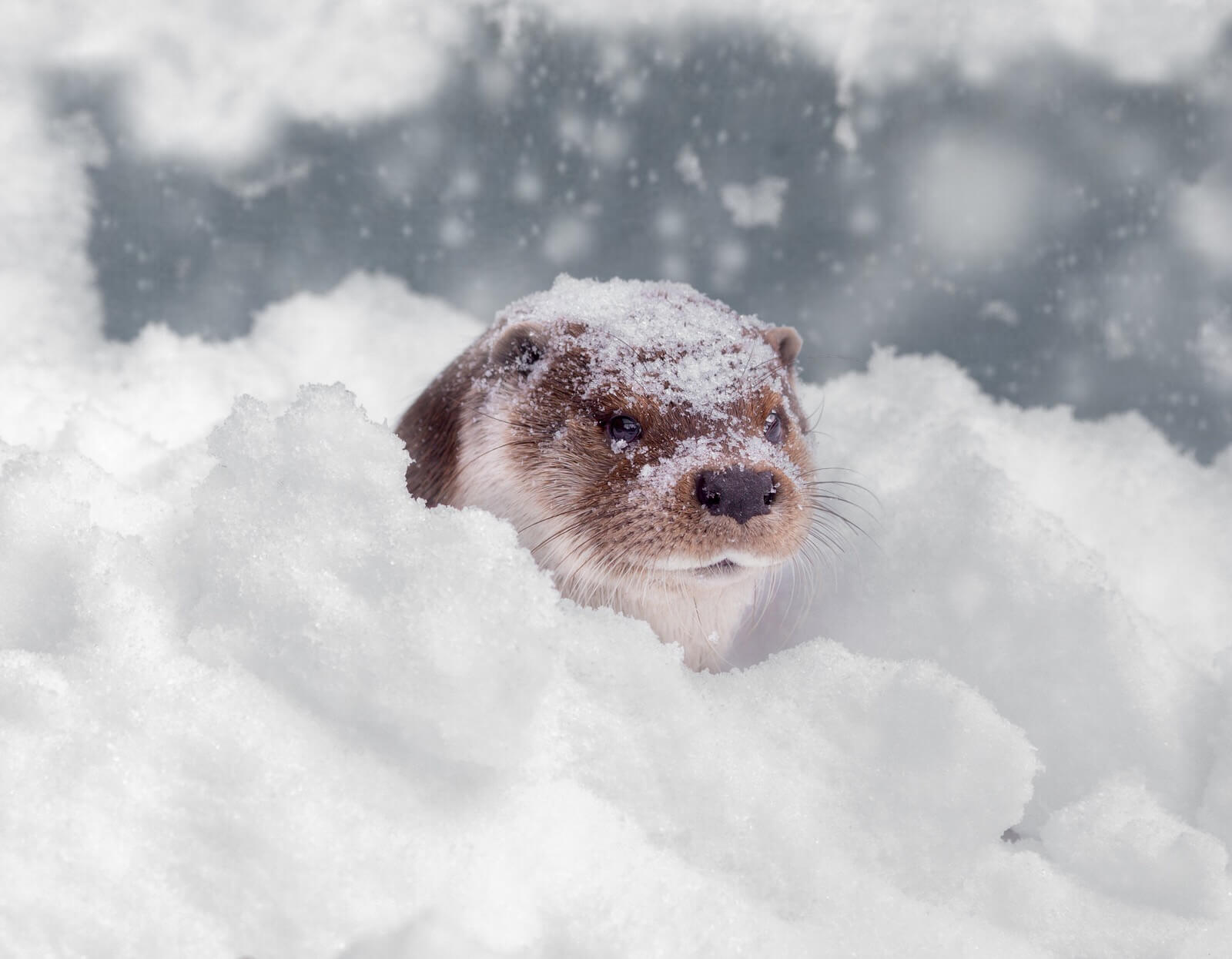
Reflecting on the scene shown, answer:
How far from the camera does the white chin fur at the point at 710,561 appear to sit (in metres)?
2.29

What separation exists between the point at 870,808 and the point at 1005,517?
1.17 meters

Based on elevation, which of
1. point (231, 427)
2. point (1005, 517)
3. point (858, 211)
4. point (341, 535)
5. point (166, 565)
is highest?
point (858, 211)

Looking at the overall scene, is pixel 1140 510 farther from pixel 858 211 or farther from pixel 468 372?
pixel 468 372

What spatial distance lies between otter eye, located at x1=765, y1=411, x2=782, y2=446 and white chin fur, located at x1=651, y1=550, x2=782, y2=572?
18.7 inches

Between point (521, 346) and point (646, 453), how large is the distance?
0.60m

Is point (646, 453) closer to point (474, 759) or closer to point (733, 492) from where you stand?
point (733, 492)

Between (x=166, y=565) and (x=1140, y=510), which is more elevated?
(x=1140, y=510)

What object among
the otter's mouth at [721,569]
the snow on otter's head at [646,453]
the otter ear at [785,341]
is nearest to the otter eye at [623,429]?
the snow on otter's head at [646,453]

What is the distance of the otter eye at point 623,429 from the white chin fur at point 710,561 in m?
0.35

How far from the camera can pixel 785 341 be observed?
10.3 ft

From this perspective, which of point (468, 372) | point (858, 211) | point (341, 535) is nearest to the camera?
point (341, 535)

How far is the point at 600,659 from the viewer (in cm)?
191

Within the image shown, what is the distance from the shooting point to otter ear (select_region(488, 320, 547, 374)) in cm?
278

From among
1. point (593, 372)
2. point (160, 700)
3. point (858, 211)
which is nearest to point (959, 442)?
point (593, 372)
